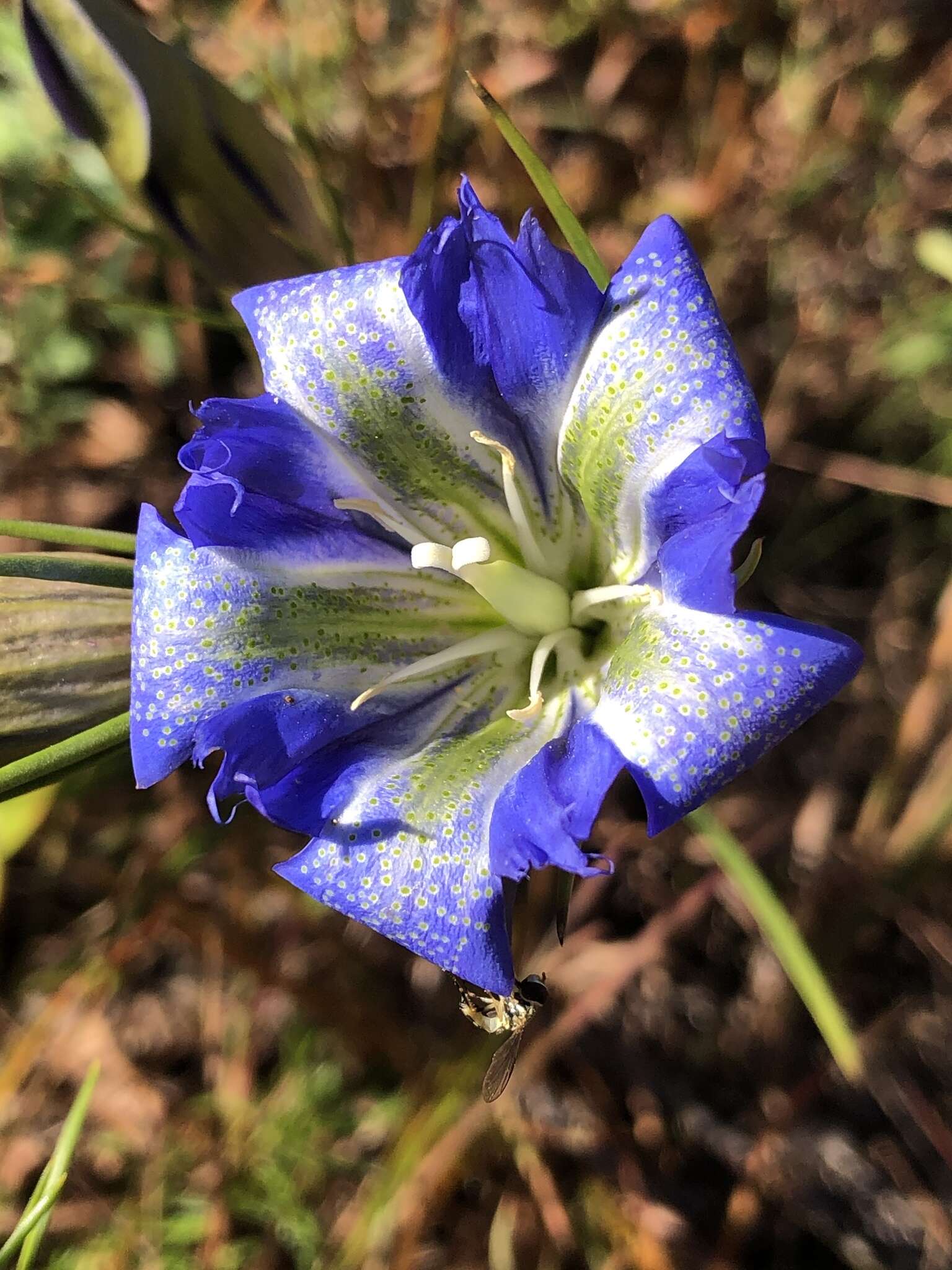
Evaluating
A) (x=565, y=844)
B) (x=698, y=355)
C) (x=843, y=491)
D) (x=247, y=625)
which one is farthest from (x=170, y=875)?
(x=843, y=491)

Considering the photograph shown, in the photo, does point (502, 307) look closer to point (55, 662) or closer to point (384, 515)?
point (384, 515)

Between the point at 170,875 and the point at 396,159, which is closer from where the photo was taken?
the point at 170,875

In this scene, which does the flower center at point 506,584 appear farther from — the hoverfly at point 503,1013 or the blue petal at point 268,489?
the hoverfly at point 503,1013

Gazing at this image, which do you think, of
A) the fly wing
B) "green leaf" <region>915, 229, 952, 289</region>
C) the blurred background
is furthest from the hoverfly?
"green leaf" <region>915, 229, 952, 289</region>

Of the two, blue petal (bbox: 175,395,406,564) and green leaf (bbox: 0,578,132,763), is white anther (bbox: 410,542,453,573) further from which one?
green leaf (bbox: 0,578,132,763)

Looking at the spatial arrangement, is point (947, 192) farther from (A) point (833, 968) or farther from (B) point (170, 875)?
(B) point (170, 875)

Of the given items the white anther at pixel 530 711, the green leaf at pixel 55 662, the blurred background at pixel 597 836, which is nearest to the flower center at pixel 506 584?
the white anther at pixel 530 711
